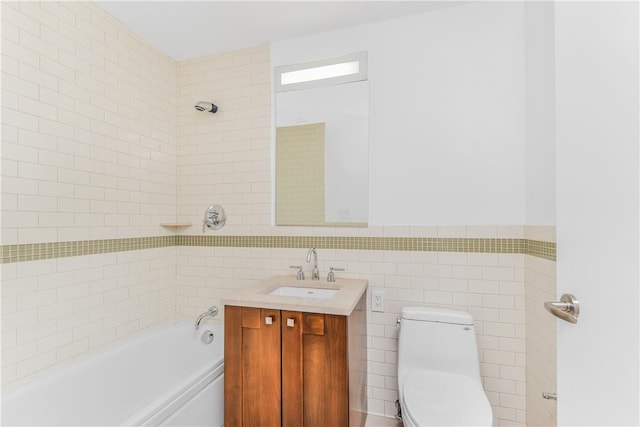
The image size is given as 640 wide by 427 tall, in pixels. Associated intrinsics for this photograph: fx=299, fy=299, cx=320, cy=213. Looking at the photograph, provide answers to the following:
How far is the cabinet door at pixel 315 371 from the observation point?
1452 mm

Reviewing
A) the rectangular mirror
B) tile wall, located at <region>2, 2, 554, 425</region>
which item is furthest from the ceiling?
the rectangular mirror

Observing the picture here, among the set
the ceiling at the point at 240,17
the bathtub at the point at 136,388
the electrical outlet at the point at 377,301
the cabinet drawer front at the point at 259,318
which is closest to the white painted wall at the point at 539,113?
the ceiling at the point at 240,17

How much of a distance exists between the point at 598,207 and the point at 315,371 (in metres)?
1.31

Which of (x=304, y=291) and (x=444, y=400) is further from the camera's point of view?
(x=304, y=291)

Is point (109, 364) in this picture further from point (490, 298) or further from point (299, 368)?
point (490, 298)

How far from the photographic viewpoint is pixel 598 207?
0.67 meters

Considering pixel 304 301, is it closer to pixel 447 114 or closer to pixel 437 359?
pixel 437 359

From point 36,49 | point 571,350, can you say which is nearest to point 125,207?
point 36,49

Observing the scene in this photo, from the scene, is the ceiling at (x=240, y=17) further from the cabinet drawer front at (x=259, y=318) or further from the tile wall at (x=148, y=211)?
the cabinet drawer front at (x=259, y=318)

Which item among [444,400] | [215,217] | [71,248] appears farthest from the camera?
[215,217]

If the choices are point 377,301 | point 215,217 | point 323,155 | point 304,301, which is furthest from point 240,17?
point 377,301

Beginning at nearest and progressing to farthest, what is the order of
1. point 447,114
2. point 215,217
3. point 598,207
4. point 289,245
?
1. point 598,207
2. point 447,114
3. point 289,245
4. point 215,217

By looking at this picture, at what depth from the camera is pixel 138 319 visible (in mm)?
2146

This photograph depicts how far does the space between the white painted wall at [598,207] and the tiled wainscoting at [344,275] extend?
0.85 m
